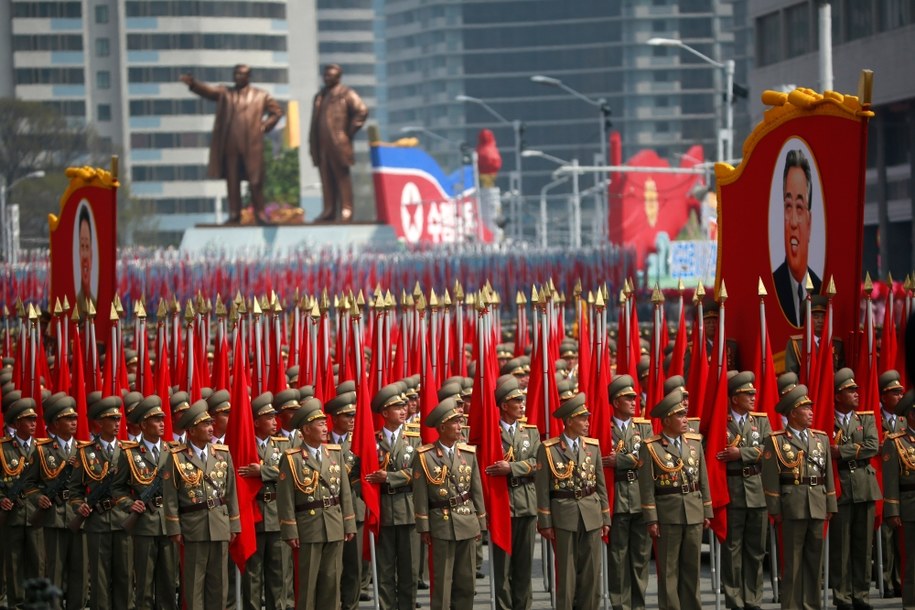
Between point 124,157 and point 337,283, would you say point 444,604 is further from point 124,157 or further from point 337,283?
point 124,157

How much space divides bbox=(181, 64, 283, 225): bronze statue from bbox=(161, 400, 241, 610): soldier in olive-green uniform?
126ft

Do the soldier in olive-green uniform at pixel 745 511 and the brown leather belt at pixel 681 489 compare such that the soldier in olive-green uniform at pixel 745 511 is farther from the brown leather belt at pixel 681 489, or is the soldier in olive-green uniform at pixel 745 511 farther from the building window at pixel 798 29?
the building window at pixel 798 29

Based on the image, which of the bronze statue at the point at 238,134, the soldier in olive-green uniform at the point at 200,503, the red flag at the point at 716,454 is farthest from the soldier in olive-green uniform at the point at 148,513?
the bronze statue at the point at 238,134

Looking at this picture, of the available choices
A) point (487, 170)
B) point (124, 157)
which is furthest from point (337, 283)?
point (124, 157)

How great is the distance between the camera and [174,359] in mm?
16719

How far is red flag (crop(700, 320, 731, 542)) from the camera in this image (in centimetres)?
1155

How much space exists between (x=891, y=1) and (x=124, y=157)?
63.9 metres

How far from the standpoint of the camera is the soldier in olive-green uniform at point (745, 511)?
1161 cm

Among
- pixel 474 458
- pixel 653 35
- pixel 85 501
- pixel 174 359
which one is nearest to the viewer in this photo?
pixel 474 458

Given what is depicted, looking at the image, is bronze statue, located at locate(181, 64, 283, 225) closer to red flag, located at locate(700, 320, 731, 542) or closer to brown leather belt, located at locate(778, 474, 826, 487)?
red flag, located at locate(700, 320, 731, 542)

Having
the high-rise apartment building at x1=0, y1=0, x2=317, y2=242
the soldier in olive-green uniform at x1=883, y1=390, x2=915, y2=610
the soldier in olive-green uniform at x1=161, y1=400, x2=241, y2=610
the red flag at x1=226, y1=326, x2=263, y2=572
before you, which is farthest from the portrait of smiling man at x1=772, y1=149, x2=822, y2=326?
the high-rise apartment building at x1=0, y1=0, x2=317, y2=242

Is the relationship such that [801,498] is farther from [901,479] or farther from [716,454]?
[716,454]

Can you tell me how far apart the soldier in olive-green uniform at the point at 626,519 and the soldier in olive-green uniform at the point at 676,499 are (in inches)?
15.1

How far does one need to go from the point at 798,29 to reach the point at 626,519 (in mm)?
32173
